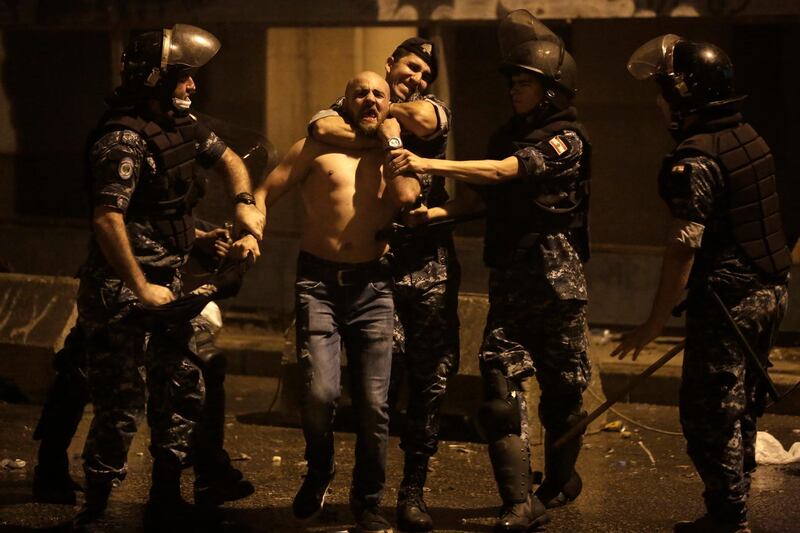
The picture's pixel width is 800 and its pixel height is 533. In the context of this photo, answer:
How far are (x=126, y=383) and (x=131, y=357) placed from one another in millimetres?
118

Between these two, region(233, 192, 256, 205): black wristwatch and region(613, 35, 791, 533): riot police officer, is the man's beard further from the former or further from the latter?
region(613, 35, 791, 533): riot police officer

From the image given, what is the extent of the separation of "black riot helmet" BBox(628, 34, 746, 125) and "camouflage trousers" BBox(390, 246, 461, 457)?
1287mm

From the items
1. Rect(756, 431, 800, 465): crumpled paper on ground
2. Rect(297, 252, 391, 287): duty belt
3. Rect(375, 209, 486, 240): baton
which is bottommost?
Rect(756, 431, 800, 465): crumpled paper on ground

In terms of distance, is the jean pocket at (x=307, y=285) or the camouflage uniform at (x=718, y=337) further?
the jean pocket at (x=307, y=285)

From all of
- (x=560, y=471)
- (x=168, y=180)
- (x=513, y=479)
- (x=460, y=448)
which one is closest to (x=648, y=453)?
(x=460, y=448)

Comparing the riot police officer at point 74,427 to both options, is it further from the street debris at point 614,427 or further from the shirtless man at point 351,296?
the street debris at point 614,427

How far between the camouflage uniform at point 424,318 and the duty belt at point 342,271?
0.59 ft

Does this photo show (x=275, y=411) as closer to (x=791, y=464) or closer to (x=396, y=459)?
Result: (x=396, y=459)

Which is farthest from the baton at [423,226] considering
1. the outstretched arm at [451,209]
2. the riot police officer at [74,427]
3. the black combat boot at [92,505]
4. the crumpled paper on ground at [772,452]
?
the crumpled paper on ground at [772,452]

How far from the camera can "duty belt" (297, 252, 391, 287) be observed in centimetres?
691

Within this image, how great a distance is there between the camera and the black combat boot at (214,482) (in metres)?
7.43

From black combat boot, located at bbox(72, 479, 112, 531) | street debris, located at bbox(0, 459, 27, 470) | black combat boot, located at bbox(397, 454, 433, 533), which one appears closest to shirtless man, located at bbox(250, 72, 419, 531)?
black combat boot, located at bbox(397, 454, 433, 533)

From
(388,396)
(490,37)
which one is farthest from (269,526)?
(490,37)

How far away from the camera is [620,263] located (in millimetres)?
11984
